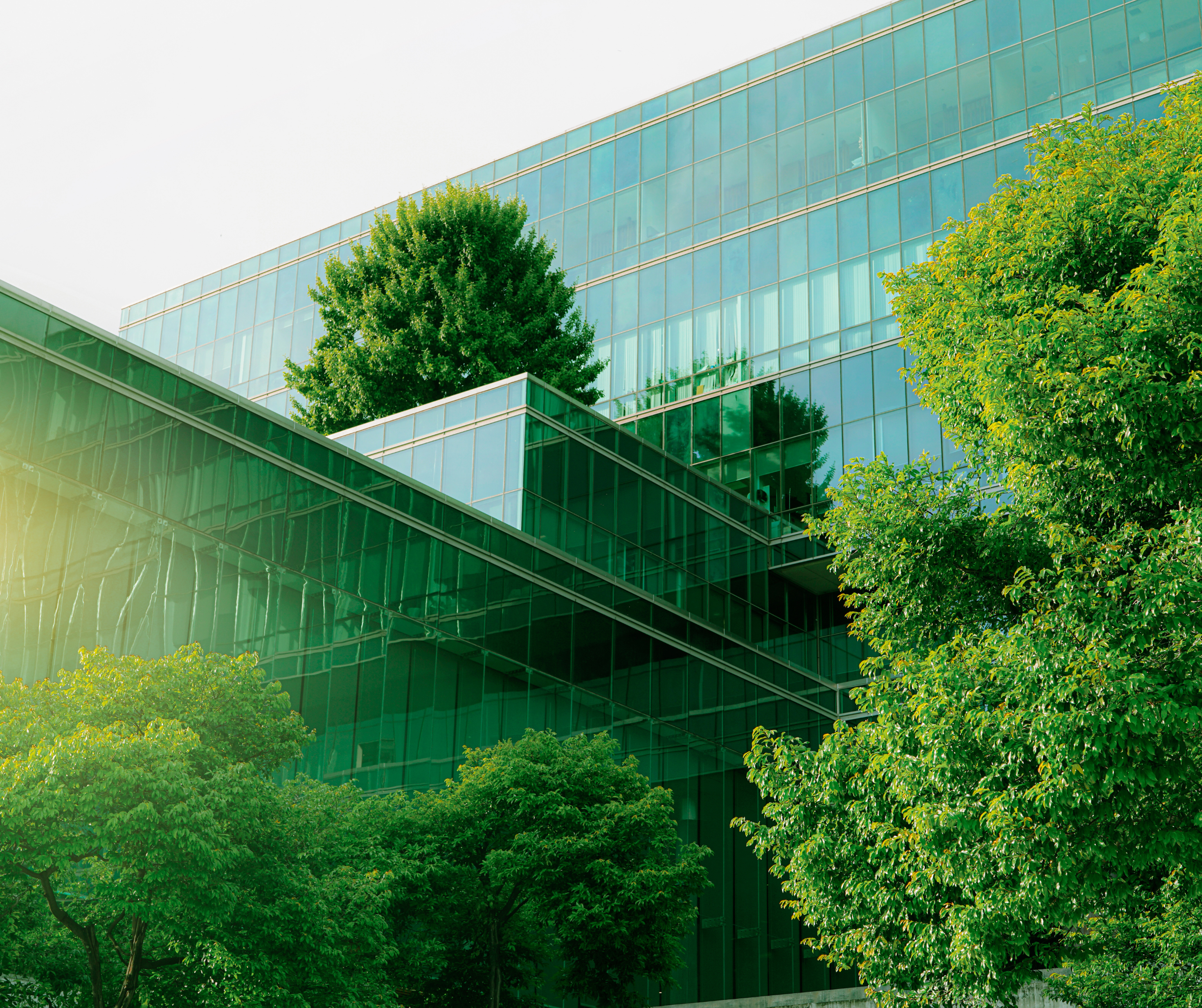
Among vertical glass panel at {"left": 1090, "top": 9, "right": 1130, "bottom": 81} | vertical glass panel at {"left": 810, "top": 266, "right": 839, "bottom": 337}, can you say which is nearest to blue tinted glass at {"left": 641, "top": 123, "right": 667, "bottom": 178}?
vertical glass panel at {"left": 810, "top": 266, "right": 839, "bottom": 337}

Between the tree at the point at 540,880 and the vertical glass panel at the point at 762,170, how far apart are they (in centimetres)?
2629

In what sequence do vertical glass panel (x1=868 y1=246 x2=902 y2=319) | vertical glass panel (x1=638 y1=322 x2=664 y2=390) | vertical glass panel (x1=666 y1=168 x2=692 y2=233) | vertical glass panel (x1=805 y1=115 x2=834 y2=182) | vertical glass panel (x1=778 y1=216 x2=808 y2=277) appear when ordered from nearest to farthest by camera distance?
vertical glass panel (x1=868 y1=246 x2=902 y2=319)
vertical glass panel (x1=778 y1=216 x2=808 y2=277)
vertical glass panel (x1=805 y1=115 x2=834 y2=182)
vertical glass panel (x1=638 y1=322 x2=664 y2=390)
vertical glass panel (x1=666 y1=168 x2=692 y2=233)

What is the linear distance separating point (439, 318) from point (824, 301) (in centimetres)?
1217

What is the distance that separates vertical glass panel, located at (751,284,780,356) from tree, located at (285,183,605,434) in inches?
207

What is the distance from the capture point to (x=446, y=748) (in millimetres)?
25406

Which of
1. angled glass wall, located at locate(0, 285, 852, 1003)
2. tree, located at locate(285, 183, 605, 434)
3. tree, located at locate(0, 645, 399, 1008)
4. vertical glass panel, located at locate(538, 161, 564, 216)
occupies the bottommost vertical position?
tree, located at locate(0, 645, 399, 1008)

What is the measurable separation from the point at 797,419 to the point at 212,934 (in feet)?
97.7

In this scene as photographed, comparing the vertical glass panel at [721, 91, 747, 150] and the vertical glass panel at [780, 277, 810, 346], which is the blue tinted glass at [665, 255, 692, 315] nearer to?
the vertical glass panel at [780, 277, 810, 346]

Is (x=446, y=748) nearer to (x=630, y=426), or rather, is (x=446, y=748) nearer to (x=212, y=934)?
(x=212, y=934)

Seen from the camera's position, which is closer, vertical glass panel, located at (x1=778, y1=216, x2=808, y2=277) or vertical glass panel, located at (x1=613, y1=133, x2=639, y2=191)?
vertical glass panel, located at (x1=778, y1=216, x2=808, y2=277)

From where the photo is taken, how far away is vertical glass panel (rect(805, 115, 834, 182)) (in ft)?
142

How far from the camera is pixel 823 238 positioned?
42688 mm

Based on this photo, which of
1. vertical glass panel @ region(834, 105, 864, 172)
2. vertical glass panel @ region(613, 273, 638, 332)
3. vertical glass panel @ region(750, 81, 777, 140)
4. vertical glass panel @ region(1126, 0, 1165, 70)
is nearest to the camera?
vertical glass panel @ region(1126, 0, 1165, 70)

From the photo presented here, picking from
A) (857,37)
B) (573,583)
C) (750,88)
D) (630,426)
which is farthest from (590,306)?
(573,583)
